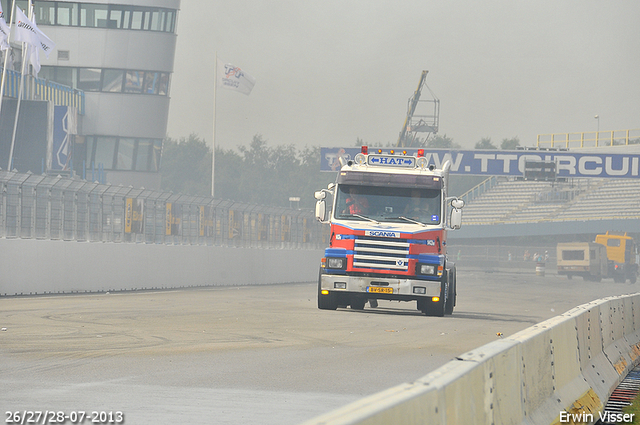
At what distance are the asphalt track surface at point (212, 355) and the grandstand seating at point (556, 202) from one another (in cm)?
6752

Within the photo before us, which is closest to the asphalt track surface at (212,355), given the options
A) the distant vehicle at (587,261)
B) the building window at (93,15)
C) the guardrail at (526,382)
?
the guardrail at (526,382)

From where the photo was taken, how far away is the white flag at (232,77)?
61.6m

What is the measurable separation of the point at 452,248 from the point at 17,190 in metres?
71.8

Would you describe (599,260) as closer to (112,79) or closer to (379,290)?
(112,79)

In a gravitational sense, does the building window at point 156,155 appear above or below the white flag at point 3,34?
below

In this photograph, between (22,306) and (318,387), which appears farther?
(22,306)

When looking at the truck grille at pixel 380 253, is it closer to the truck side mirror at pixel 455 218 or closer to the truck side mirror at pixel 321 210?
the truck side mirror at pixel 321 210

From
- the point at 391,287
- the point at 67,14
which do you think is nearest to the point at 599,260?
the point at 67,14

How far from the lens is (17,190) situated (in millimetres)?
24500

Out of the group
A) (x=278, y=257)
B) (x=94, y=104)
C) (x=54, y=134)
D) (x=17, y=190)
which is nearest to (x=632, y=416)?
(x=17, y=190)

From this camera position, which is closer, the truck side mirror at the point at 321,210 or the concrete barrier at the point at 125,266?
the truck side mirror at the point at 321,210

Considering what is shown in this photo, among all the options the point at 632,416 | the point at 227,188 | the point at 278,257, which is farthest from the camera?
the point at 227,188

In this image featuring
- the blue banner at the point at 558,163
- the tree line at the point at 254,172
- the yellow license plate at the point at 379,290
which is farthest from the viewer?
the tree line at the point at 254,172

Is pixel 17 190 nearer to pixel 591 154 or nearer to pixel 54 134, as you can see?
pixel 54 134
